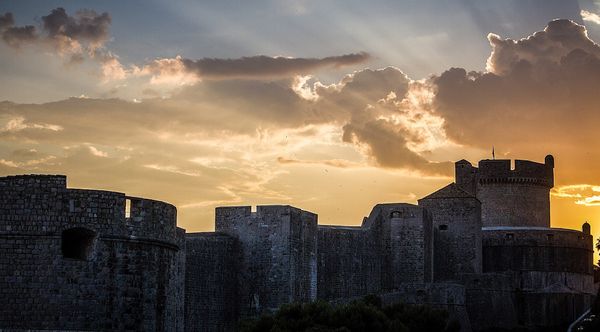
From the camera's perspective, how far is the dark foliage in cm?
3619

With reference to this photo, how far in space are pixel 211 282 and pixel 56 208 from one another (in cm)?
1666

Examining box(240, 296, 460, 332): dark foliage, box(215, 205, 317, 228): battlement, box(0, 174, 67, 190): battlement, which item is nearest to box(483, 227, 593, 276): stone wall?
box(240, 296, 460, 332): dark foliage

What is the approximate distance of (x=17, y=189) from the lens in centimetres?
2431

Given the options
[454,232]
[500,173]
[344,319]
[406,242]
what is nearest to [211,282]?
[344,319]

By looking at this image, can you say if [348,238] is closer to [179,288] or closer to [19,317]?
[179,288]

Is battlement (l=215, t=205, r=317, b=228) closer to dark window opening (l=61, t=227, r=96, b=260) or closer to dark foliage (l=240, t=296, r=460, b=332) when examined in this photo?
dark foliage (l=240, t=296, r=460, b=332)

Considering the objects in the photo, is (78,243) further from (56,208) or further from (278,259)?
(278,259)

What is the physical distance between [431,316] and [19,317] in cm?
2177

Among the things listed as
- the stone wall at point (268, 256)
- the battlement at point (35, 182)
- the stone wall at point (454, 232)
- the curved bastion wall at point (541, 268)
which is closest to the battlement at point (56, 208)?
the battlement at point (35, 182)

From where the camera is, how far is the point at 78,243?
25.0 metres

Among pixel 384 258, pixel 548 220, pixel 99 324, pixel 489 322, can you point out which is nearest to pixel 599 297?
pixel 548 220

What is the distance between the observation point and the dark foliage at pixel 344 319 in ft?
119

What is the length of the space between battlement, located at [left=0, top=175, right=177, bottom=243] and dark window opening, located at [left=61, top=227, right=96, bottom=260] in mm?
196

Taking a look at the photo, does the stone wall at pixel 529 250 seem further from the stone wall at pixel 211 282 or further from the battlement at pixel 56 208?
the battlement at pixel 56 208
